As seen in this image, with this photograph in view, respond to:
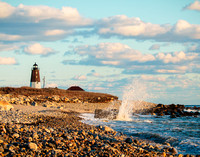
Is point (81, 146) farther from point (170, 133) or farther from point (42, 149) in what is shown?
point (170, 133)

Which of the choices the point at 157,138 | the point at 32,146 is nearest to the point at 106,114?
the point at 157,138

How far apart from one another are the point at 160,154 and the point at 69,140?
9.48 feet

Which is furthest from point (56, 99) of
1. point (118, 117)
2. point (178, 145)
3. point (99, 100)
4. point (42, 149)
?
point (42, 149)

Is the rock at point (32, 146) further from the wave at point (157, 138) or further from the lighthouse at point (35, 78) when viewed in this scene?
the lighthouse at point (35, 78)

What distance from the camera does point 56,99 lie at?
3391 centimetres

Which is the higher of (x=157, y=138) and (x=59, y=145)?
(x=59, y=145)

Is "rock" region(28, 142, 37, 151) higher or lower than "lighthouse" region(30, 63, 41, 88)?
lower

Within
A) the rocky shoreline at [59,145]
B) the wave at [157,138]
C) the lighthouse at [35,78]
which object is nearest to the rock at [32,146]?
the rocky shoreline at [59,145]

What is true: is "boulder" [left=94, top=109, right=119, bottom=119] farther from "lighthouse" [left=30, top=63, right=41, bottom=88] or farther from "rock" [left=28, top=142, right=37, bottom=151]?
"lighthouse" [left=30, top=63, right=41, bottom=88]

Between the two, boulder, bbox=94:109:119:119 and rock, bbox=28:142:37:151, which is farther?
boulder, bbox=94:109:119:119

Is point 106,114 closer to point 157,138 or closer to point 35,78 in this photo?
point 157,138

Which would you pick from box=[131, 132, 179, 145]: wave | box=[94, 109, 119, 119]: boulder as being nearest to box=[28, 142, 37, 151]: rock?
box=[131, 132, 179, 145]: wave

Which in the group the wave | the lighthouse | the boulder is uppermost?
the lighthouse

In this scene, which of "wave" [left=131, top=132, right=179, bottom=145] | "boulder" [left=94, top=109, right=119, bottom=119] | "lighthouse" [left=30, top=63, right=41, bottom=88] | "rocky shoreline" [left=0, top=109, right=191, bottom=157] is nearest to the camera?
"rocky shoreline" [left=0, top=109, right=191, bottom=157]
